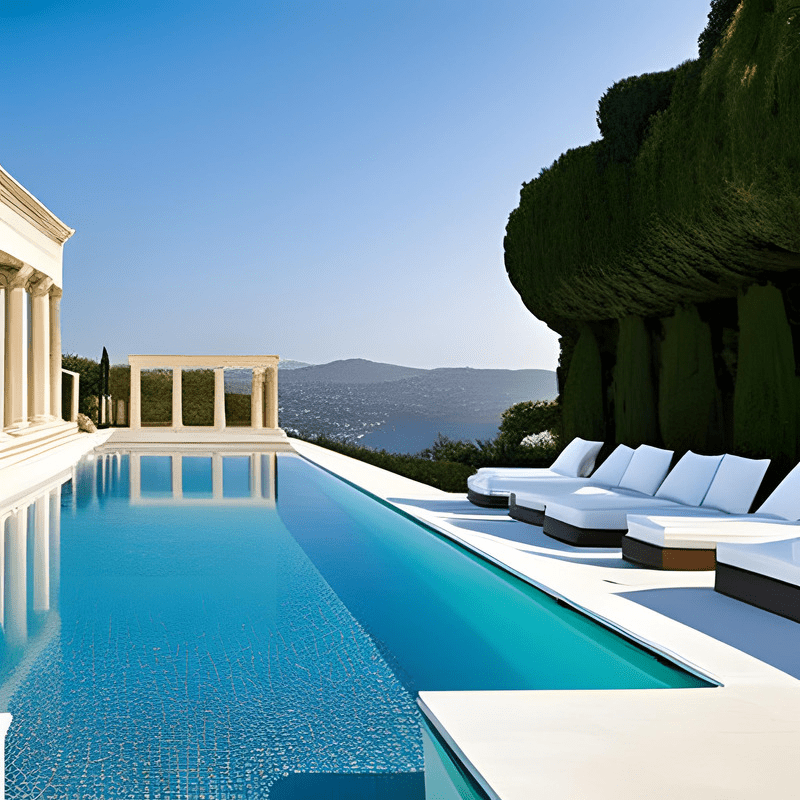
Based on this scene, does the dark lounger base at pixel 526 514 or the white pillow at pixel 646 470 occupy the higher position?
the white pillow at pixel 646 470

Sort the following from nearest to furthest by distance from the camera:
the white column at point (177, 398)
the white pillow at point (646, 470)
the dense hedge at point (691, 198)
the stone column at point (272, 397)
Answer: the dense hedge at point (691, 198) < the white pillow at point (646, 470) < the white column at point (177, 398) < the stone column at point (272, 397)

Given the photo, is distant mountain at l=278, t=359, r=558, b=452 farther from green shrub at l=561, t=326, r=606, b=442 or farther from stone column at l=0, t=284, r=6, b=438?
green shrub at l=561, t=326, r=606, b=442

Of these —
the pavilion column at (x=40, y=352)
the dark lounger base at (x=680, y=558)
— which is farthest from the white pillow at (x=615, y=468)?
the pavilion column at (x=40, y=352)

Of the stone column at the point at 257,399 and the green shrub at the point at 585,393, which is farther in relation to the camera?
the stone column at the point at 257,399

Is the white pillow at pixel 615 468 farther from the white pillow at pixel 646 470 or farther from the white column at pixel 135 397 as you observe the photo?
the white column at pixel 135 397

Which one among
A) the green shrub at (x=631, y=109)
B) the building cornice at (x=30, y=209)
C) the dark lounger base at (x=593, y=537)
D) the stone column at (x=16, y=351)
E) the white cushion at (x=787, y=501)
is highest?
the building cornice at (x=30, y=209)

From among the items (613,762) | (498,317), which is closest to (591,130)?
(613,762)

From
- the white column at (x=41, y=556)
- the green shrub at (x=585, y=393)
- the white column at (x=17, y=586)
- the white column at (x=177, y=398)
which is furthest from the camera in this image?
the white column at (x=177, y=398)

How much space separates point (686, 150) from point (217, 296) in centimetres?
3362

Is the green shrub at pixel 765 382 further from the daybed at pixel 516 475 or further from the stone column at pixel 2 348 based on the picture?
the stone column at pixel 2 348

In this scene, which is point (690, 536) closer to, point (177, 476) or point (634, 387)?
point (634, 387)

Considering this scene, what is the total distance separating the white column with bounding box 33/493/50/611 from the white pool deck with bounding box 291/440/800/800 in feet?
12.0

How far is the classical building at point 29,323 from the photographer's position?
63.1 ft

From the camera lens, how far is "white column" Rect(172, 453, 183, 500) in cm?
1283
